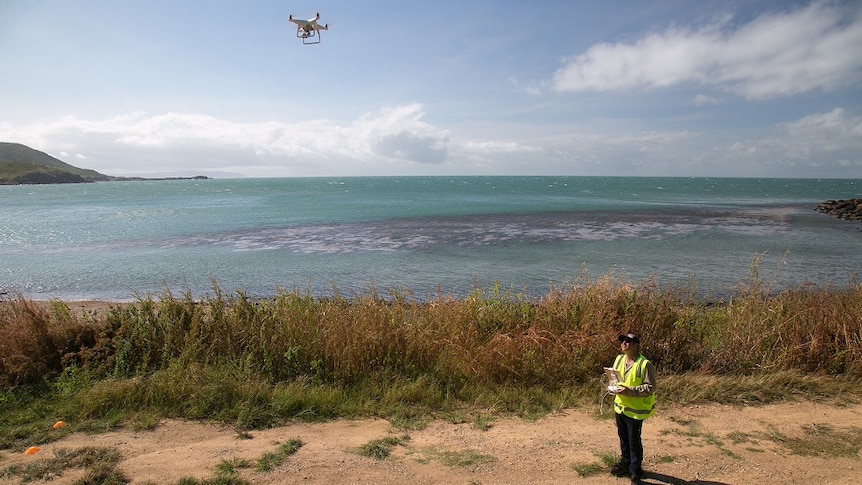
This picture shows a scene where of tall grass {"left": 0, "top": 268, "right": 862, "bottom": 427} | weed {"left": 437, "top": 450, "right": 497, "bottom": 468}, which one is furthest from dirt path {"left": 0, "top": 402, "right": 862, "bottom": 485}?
tall grass {"left": 0, "top": 268, "right": 862, "bottom": 427}

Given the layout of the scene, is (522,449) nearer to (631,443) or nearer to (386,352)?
(631,443)

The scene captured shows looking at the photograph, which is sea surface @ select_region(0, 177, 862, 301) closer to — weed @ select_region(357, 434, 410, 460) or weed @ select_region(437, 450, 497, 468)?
weed @ select_region(437, 450, 497, 468)

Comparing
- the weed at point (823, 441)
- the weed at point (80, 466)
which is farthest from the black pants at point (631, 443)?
the weed at point (80, 466)

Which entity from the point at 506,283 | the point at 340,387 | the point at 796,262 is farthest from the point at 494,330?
the point at 796,262

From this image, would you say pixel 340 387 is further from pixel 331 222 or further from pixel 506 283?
pixel 331 222

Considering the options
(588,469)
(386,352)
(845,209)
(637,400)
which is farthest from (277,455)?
(845,209)

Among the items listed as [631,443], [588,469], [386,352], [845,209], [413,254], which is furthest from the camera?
[845,209]
